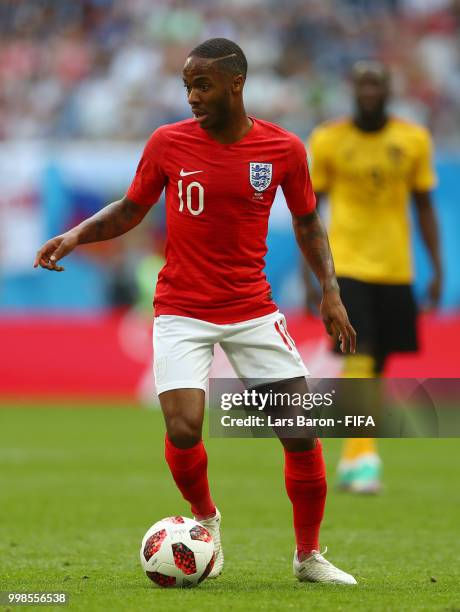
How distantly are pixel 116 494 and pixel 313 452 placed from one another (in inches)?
147

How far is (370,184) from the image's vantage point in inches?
357

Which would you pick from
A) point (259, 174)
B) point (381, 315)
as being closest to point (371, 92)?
point (381, 315)

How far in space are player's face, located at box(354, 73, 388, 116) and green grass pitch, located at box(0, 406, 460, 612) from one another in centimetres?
258

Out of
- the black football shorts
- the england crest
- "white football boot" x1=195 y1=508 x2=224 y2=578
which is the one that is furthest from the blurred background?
the england crest

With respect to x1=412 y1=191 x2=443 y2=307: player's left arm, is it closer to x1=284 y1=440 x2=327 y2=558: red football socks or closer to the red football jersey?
the red football jersey

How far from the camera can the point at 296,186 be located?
5547 mm

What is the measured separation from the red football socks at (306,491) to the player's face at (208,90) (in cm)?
138

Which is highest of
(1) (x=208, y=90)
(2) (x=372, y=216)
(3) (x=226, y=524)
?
(1) (x=208, y=90)

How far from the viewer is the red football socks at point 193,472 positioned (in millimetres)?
5408

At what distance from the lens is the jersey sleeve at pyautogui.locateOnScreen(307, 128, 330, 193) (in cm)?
907

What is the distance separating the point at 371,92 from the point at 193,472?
13.7 ft

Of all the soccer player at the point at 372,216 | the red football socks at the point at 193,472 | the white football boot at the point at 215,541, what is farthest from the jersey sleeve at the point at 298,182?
the soccer player at the point at 372,216

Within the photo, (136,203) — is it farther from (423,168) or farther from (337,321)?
(423,168)

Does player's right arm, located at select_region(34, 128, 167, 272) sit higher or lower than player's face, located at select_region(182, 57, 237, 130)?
lower
